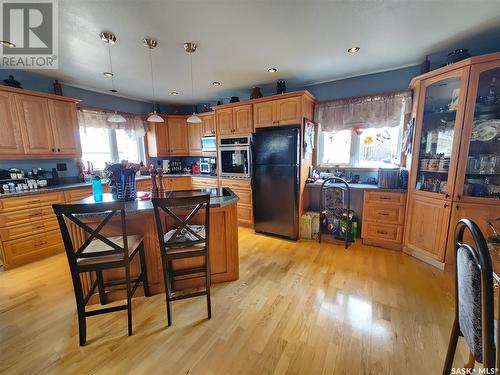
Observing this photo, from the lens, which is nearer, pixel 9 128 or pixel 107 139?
pixel 9 128

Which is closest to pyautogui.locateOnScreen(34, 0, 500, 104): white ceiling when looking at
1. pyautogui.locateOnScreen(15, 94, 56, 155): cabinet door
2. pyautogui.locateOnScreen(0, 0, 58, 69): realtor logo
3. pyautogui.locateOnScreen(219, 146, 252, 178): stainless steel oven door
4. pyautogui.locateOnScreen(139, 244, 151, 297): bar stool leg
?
pyautogui.locateOnScreen(0, 0, 58, 69): realtor logo

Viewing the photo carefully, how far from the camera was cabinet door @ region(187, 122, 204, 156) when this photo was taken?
15.3 feet

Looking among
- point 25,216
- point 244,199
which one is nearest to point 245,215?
point 244,199

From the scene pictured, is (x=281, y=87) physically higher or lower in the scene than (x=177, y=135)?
higher

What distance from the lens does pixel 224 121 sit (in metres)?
3.83

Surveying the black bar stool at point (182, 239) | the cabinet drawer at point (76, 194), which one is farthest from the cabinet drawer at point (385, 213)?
the cabinet drawer at point (76, 194)

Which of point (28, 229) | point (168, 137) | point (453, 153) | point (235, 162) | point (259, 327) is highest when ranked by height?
point (168, 137)

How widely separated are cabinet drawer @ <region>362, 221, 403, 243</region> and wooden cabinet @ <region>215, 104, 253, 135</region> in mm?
2337

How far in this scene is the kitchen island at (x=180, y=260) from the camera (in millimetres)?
1845

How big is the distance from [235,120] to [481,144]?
3.19 m

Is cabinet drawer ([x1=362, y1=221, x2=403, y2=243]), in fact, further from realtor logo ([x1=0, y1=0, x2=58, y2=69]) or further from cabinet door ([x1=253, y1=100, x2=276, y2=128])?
realtor logo ([x1=0, y1=0, x2=58, y2=69])

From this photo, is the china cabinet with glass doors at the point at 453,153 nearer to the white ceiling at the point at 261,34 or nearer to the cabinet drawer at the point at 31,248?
the white ceiling at the point at 261,34

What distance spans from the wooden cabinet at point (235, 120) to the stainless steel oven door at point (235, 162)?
299mm

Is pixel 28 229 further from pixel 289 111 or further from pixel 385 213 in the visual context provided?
pixel 385 213
